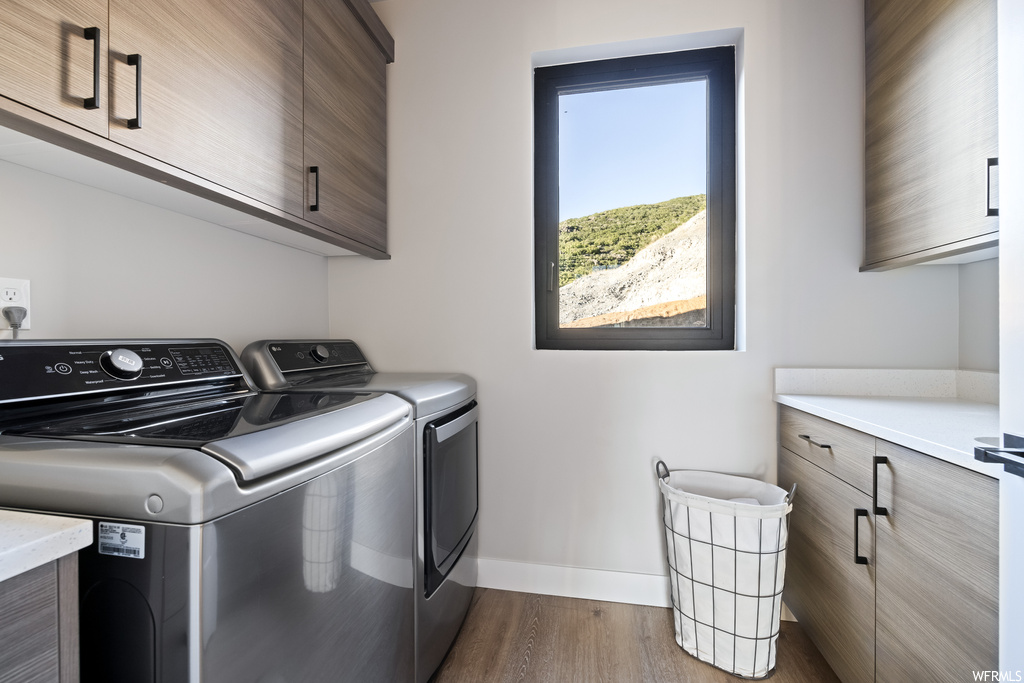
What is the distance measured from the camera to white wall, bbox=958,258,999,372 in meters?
1.50

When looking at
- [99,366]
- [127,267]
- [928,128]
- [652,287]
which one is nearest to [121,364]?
[99,366]

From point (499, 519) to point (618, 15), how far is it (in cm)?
209

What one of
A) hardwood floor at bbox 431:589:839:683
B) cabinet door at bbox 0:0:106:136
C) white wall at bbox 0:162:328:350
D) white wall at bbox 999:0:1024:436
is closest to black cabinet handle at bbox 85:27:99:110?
cabinet door at bbox 0:0:106:136

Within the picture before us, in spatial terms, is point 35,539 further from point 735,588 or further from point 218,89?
point 735,588

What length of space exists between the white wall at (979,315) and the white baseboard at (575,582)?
1298 millimetres

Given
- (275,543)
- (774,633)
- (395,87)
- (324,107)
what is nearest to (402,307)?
(324,107)

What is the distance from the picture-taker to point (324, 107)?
1582 millimetres

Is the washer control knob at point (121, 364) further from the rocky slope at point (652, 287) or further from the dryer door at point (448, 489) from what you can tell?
the rocky slope at point (652, 287)

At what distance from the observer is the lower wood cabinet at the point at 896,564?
2.79 feet

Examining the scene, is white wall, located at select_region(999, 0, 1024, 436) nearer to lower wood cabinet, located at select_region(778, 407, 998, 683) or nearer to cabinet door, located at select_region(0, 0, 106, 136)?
lower wood cabinet, located at select_region(778, 407, 998, 683)

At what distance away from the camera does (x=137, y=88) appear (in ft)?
3.01

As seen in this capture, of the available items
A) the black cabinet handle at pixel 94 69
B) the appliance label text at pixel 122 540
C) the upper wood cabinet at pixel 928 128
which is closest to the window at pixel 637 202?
the upper wood cabinet at pixel 928 128

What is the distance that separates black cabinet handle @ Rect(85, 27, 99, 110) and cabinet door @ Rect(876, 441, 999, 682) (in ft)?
5.54

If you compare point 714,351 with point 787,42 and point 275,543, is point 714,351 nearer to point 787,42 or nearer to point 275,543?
point 787,42
